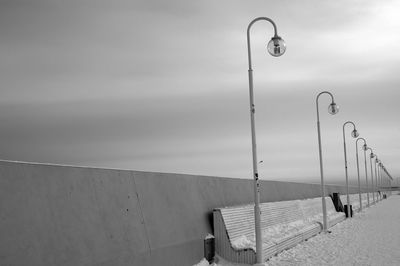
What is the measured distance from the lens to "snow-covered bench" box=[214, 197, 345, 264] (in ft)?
37.6

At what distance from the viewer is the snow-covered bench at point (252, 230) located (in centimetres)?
1146

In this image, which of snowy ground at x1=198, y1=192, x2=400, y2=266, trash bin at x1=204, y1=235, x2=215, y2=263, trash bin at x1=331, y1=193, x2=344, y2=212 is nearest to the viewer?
trash bin at x1=204, y1=235, x2=215, y2=263

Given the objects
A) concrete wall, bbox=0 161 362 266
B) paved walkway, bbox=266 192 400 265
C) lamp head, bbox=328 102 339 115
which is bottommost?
paved walkway, bbox=266 192 400 265

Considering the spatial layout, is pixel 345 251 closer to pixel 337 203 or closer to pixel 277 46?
pixel 277 46

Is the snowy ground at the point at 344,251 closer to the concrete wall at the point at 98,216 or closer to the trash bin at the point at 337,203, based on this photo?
the concrete wall at the point at 98,216

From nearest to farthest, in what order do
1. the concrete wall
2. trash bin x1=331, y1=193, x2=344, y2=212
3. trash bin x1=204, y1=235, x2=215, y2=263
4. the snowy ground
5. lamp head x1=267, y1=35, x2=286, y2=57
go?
the concrete wall
trash bin x1=204, y1=235, x2=215, y2=263
the snowy ground
lamp head x1=267, y1=35, x2=286, y2=57
trash bin x1=331, y1=193, x2=344, y2=212

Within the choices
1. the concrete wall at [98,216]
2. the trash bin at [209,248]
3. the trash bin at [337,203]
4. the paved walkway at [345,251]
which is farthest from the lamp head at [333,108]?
the trash bin at [209,248]

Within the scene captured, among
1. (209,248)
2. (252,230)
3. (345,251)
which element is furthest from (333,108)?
(209,248)

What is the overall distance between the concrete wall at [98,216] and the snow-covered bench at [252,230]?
0.54 metres

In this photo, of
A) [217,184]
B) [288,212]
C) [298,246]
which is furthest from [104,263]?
[288,212]

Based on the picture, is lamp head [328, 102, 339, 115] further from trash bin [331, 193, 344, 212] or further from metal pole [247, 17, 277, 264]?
trash bin [331, 193, 344, 212]

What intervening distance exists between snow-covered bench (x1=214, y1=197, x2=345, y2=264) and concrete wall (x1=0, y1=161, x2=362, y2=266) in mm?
536

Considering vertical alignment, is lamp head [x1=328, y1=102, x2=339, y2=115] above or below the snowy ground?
above

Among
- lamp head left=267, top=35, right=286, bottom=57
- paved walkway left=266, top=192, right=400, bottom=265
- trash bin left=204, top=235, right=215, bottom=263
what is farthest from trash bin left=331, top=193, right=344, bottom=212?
trash bin left=204, top=235, right=215, bottom=263
